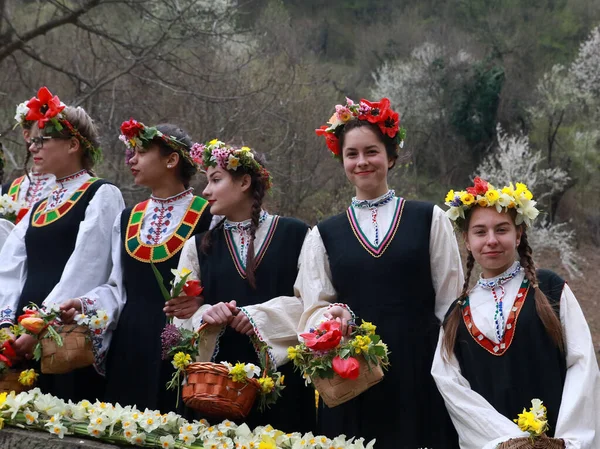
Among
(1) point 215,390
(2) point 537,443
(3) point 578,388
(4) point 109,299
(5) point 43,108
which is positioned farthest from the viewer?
(5) point 43,108

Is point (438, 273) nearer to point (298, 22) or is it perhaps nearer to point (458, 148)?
point (458, 148)

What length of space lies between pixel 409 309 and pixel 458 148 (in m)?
25.4

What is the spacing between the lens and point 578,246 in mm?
24062

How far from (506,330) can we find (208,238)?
1.48 meters

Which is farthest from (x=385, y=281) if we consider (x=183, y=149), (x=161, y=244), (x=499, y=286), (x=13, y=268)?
(x=13, y=268)

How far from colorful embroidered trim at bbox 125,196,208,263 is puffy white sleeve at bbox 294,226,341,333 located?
2.36ft

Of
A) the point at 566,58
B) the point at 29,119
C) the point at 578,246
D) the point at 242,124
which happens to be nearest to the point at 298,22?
the point at 566,58

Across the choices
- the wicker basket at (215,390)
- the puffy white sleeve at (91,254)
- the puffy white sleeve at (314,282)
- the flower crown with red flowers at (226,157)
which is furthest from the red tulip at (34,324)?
the puffy white sleeve at (314,282)

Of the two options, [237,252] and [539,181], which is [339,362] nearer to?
[237,252]

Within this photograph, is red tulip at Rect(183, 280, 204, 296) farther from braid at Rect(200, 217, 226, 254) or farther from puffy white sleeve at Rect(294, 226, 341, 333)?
puffy white sleeve at Rect(294, 226, 341, 333)

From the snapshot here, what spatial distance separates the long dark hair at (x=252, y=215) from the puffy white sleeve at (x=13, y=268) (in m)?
1.10

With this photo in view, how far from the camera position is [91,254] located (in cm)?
418

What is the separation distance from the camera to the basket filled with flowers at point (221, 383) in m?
3.24

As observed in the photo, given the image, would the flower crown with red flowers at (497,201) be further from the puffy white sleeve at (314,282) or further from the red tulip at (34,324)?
the red tulip at (34,324)
